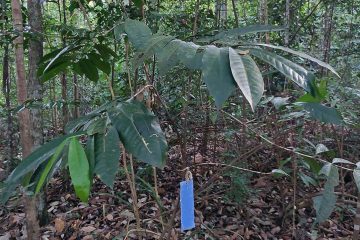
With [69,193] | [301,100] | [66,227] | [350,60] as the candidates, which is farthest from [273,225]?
[350,60]

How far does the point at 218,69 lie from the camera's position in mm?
695

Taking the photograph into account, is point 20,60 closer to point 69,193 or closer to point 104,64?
point 104,64

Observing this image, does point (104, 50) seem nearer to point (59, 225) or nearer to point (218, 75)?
point (218, 75)

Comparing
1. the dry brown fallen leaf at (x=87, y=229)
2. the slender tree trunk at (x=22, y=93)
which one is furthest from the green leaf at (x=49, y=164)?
the dry brown fallen leaf at (x=87, y=229)

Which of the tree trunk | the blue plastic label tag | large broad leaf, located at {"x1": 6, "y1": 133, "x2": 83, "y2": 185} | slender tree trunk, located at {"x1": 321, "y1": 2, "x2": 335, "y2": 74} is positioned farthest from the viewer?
slender tree trunk, located at {"x1": 321, "y1": 2, "x2": 335, "y2": 74}

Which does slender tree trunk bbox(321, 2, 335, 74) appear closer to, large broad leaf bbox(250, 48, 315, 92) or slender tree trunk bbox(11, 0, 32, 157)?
slender tree trunk bbox(11, 0, 32, 157)

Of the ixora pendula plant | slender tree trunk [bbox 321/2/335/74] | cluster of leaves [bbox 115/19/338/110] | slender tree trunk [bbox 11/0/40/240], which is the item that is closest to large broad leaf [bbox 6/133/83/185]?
the ixora pendula plant

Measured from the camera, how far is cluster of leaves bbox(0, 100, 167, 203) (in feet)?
2.40

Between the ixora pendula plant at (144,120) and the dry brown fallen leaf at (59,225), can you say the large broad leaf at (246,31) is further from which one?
the dry brown fallen leaf at (59,225)

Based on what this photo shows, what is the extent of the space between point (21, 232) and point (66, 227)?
316mm

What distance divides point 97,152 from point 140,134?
0.32 ft

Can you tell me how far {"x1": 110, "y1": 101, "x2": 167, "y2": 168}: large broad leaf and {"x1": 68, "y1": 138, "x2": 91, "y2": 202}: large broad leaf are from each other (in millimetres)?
96

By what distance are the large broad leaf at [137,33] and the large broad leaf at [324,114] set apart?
458 millimetres

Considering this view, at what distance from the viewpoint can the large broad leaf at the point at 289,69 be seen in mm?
756
